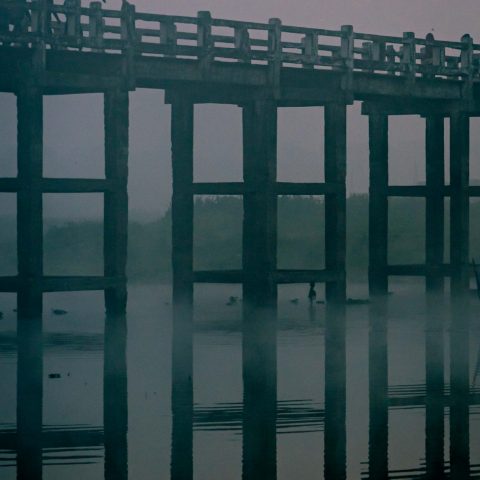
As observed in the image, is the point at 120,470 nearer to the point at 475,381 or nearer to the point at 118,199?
the point at 475,381

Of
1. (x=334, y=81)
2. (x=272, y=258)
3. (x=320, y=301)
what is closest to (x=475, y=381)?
(x=272, y=258)

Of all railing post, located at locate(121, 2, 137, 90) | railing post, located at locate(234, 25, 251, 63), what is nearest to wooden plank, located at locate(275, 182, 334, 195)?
railing post, located at locate(234, 25, 251, 63)

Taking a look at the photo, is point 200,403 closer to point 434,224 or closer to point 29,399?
point 29,399

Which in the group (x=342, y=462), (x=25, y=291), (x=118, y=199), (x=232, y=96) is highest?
(x=232, y=96)

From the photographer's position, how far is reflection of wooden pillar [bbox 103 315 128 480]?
1176 centimetres

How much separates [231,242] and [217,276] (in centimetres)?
3055

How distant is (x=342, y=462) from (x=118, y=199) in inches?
421

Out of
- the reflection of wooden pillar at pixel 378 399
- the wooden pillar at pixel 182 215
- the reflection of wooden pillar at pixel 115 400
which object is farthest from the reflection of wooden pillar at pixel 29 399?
the reflection of wooden pillar at pixel 378 399

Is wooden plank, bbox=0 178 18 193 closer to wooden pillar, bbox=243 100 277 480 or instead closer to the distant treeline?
wooden pillar, bbox=243 100 277 480

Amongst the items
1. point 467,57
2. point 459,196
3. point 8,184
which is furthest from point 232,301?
point 8,184

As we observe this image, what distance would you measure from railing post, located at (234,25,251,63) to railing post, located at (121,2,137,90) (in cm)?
203

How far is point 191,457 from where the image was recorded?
39.4 ft

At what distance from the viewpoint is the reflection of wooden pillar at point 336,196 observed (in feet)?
79.5

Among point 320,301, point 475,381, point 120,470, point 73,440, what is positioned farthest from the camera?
point 320,301
